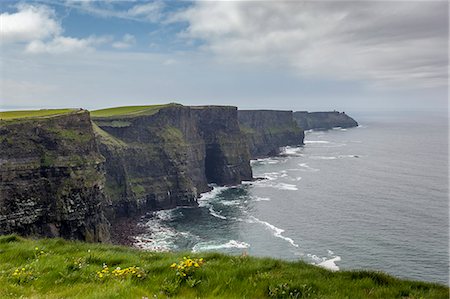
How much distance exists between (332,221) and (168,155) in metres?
42.7

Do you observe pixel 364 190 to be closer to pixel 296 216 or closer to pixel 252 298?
pixel 296 216

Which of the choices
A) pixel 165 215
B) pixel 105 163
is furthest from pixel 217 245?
pixel 105 163

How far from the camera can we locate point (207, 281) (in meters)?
9.59

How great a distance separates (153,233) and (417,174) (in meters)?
84.7

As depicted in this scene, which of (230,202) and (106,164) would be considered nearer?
(106,164)

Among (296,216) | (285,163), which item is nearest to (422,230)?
(296,216)

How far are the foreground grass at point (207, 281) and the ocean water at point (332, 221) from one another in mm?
22776

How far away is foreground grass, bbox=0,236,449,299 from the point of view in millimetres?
8969

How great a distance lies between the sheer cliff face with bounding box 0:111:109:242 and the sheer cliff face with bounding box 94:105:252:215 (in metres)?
22.7

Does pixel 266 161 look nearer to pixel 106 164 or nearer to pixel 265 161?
pixel 265 161

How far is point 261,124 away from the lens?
195 meters

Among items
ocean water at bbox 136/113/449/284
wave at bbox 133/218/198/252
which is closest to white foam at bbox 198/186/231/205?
ocean water at bbox 136/113/449/284

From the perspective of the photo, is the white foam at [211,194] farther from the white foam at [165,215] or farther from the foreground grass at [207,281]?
the foreground grass at [207,281]

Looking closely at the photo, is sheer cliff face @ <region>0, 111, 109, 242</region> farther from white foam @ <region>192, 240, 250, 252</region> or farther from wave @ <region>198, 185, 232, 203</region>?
wave @ <region>198, 185, 232, 203</region>
